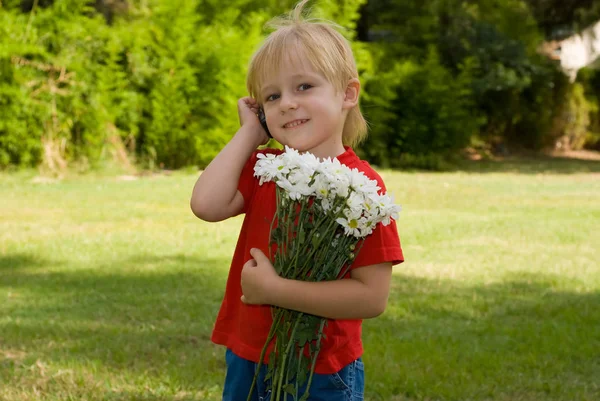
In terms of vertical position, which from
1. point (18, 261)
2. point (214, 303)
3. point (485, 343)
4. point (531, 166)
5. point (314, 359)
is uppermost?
point (314, 359)

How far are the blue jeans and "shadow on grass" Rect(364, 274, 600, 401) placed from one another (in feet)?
5.43

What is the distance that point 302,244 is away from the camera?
6.58 feet

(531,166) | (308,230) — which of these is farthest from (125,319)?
(531,166)

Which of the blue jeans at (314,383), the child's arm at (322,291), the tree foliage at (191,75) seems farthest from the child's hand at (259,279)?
the tree foliage at (191,75)

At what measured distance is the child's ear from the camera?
238cm

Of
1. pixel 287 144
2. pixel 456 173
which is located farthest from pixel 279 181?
pixel 456 173

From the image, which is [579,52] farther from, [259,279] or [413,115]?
[259,279]

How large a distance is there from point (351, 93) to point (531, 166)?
54.7 ft

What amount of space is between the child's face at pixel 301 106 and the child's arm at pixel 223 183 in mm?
92

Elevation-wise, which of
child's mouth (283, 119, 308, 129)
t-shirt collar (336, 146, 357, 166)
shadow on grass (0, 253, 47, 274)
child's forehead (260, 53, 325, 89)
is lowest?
shadow on grass (0, 253, 47, 274)

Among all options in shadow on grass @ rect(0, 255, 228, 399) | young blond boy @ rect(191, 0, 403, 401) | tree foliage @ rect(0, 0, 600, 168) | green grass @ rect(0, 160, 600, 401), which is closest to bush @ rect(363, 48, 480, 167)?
tree foliage @ rect(0, 0, 600, 168)

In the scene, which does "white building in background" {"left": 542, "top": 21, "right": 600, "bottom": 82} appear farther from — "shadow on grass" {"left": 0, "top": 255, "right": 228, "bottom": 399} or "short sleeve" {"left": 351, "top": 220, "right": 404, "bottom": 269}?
"short sleeve" {"left": 351, "top": 220, "right": 404, "bottom": 269}

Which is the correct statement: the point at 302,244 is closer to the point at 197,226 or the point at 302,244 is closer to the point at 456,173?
the point at 197,226

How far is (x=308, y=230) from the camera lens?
1998 mm
